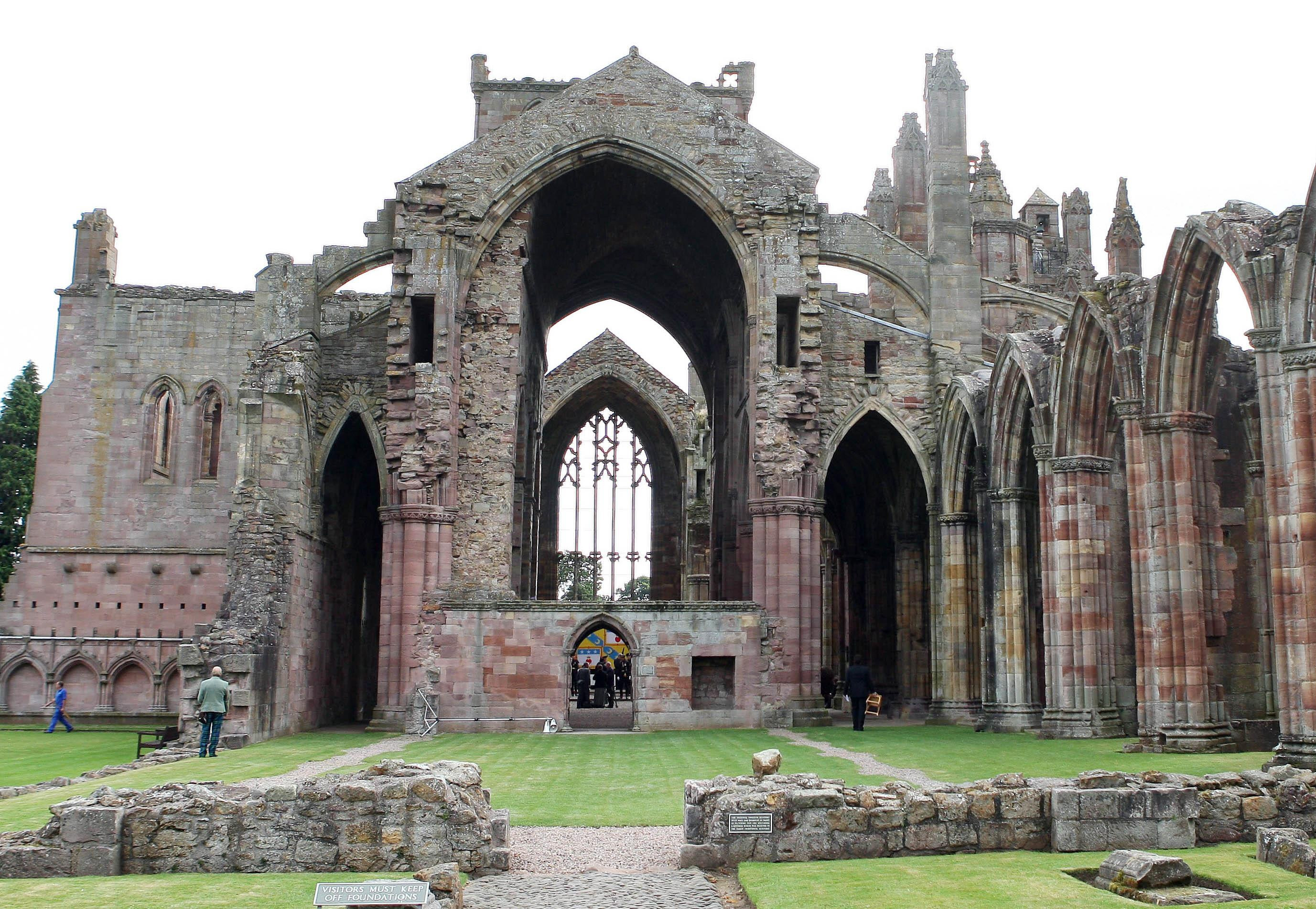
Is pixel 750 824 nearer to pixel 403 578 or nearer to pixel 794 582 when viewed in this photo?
pixel 794 582

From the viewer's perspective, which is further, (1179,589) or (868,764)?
(1179,589)

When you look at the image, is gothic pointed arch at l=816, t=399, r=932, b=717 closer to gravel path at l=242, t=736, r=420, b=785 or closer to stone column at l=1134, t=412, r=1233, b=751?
gravel path at l=242, t=736, r=420, b=785

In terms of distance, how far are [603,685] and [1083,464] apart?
53.8 ft

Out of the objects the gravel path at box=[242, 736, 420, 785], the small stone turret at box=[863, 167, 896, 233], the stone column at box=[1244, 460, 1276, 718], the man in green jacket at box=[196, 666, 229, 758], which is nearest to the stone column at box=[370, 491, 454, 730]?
the gravel path at box=[242, 736, 420, 785]

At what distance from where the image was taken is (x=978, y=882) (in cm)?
723

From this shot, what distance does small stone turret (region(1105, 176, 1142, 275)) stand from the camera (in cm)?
4381

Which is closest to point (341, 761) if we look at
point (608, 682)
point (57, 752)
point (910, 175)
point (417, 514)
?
point (57, 752)

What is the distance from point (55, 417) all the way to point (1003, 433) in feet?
82.2

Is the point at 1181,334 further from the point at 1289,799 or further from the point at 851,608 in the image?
the point at 851,608

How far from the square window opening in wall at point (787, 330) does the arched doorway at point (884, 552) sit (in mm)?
2295

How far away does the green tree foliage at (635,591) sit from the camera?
47716 millimetres

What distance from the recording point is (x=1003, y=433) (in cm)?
2123

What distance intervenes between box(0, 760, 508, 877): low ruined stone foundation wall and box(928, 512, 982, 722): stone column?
55.5 feet

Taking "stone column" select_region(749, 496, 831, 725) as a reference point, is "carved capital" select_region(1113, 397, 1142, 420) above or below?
above
